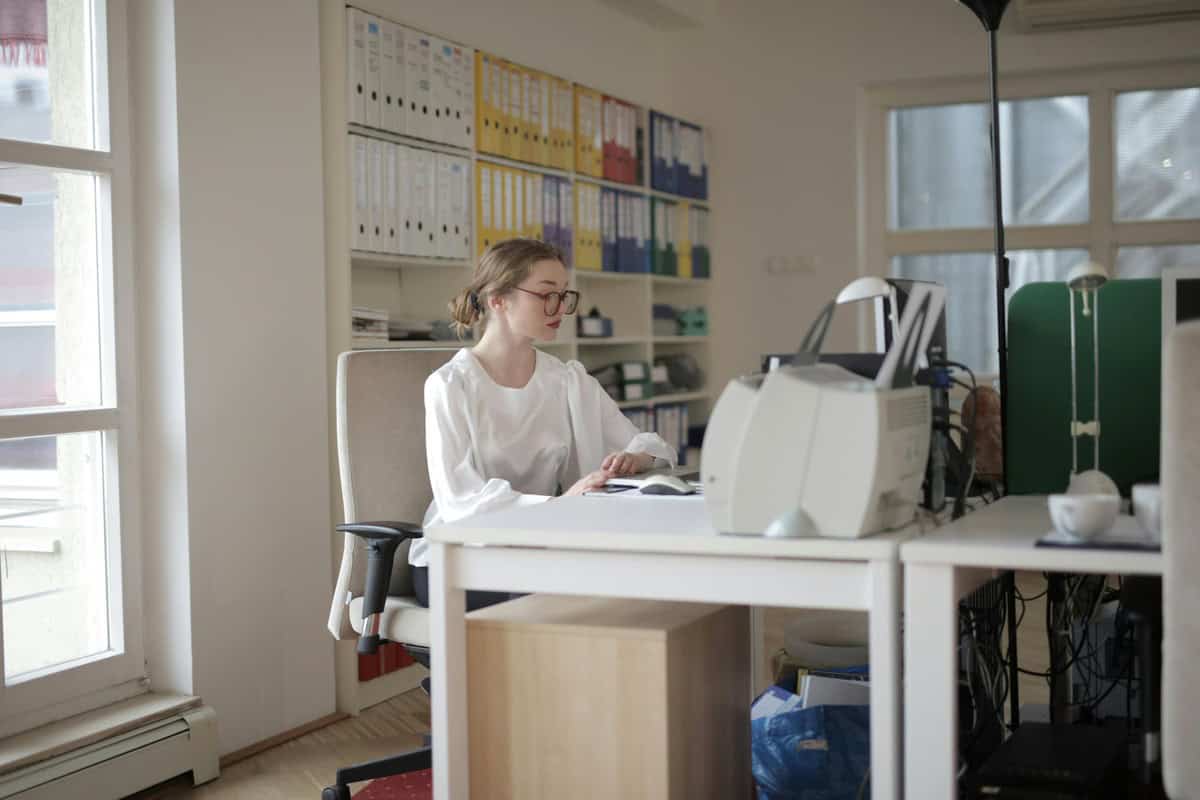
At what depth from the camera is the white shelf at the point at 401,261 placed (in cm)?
370

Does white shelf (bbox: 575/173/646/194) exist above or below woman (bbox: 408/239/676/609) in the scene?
above

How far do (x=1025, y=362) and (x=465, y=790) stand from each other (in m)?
1.29

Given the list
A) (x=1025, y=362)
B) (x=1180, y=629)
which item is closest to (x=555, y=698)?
(x=1180, y=629)

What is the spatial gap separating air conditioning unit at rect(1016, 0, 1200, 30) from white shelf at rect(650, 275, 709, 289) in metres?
1.82

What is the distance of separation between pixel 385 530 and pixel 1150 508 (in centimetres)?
141

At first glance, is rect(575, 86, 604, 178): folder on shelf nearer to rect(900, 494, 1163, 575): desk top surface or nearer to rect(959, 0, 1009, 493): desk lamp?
rect(959, 0, 1009, 493): desk lamp

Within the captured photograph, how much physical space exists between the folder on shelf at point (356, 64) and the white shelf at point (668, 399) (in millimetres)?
1849

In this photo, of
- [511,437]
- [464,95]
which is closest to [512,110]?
[464,95]

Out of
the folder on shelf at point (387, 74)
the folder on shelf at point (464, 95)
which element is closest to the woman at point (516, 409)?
the folder on shelf at point (387, 74)

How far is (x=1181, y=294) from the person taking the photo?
214 centimetres

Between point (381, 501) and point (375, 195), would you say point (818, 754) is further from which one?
point (375, 195)

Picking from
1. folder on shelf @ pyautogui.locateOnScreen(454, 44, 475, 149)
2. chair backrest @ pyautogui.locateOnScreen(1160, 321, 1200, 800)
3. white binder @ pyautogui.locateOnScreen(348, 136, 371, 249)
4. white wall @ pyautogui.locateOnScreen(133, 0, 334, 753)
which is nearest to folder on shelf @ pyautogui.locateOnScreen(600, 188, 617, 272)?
folder on shelf @ pyautogui.locateOnScreen(454, 44, 475, 149)

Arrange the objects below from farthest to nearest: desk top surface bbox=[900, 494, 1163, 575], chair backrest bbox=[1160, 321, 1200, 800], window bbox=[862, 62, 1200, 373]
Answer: window bbox=[862, 62, 1200, 373] → desk top surface bbox=[900, 494, 1163, 575] → chair backrest bbox=[1160, 321, 1200, 800]

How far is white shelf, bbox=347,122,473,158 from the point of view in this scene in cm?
366
